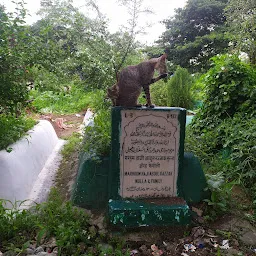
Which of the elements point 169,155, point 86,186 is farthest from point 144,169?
point 86,186

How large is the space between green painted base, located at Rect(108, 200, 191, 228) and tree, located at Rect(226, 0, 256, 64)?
4.90 meters

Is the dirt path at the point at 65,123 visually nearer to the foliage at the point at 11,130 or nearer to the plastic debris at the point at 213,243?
the foliage at the point at 11,130

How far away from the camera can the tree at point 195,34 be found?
13.9 metres

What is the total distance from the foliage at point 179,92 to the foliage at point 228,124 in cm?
197

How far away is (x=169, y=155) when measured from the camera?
105 inches

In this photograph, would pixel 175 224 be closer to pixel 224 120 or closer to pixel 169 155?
pixel 169 155

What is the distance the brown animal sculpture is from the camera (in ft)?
8.41

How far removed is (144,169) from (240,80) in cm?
304

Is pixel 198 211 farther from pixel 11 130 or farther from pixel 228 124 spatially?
pixel 11 130

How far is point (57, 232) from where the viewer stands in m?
2.19

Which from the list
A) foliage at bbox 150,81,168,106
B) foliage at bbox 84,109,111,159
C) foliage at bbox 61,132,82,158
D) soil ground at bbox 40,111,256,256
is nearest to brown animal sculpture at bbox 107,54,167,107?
foliage at bbox 84,109,111,159

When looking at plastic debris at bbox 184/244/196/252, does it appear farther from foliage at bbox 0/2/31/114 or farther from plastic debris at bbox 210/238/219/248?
foliage at bbox 0/2/31/114

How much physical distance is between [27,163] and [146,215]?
6.66 ft

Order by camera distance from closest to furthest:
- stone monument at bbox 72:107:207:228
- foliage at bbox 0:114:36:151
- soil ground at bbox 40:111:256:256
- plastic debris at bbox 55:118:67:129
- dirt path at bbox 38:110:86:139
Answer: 1. soil ground at bbox 40:111:256:256
2. stone monument at bbox 72:107:207:228
3. foliage at bbox 0:114:36:151
4. dirt path at bbox 38:110:86:139
5. plastic debris at bbox 55:118:67:129
